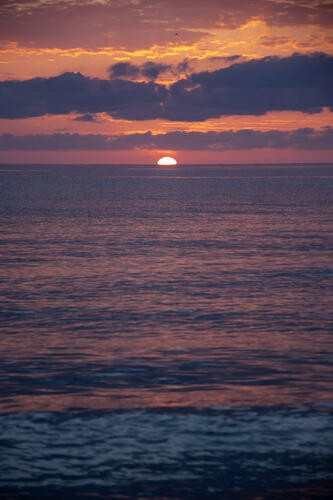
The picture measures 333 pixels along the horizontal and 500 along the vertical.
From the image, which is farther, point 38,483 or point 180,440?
point 180,440

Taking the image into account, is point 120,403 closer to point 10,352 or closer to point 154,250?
point 10,352

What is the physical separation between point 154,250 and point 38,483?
2260 cm

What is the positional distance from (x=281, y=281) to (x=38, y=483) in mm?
14973

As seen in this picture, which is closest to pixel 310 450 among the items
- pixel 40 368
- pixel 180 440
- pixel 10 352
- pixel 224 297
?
pixel 180 440

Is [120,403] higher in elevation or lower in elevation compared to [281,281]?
higher

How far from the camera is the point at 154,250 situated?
3005 centimetres

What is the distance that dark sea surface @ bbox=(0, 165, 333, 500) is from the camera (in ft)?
25.9

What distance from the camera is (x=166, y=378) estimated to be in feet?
37.7

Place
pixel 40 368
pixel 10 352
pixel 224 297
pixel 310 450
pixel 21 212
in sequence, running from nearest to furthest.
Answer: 1. pixel 310 450
2. pixel 40 368
3. pixel 10 352
4. pixel 224 297
5. pixel 21 212

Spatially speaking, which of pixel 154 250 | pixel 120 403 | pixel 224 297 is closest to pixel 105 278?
pixel 224 297

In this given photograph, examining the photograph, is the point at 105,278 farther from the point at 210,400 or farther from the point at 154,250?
the point at 210,400

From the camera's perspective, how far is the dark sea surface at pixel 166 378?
7887 millimetres

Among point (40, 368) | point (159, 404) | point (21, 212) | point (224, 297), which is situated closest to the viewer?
point (159, 404)

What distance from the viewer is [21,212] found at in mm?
55844
